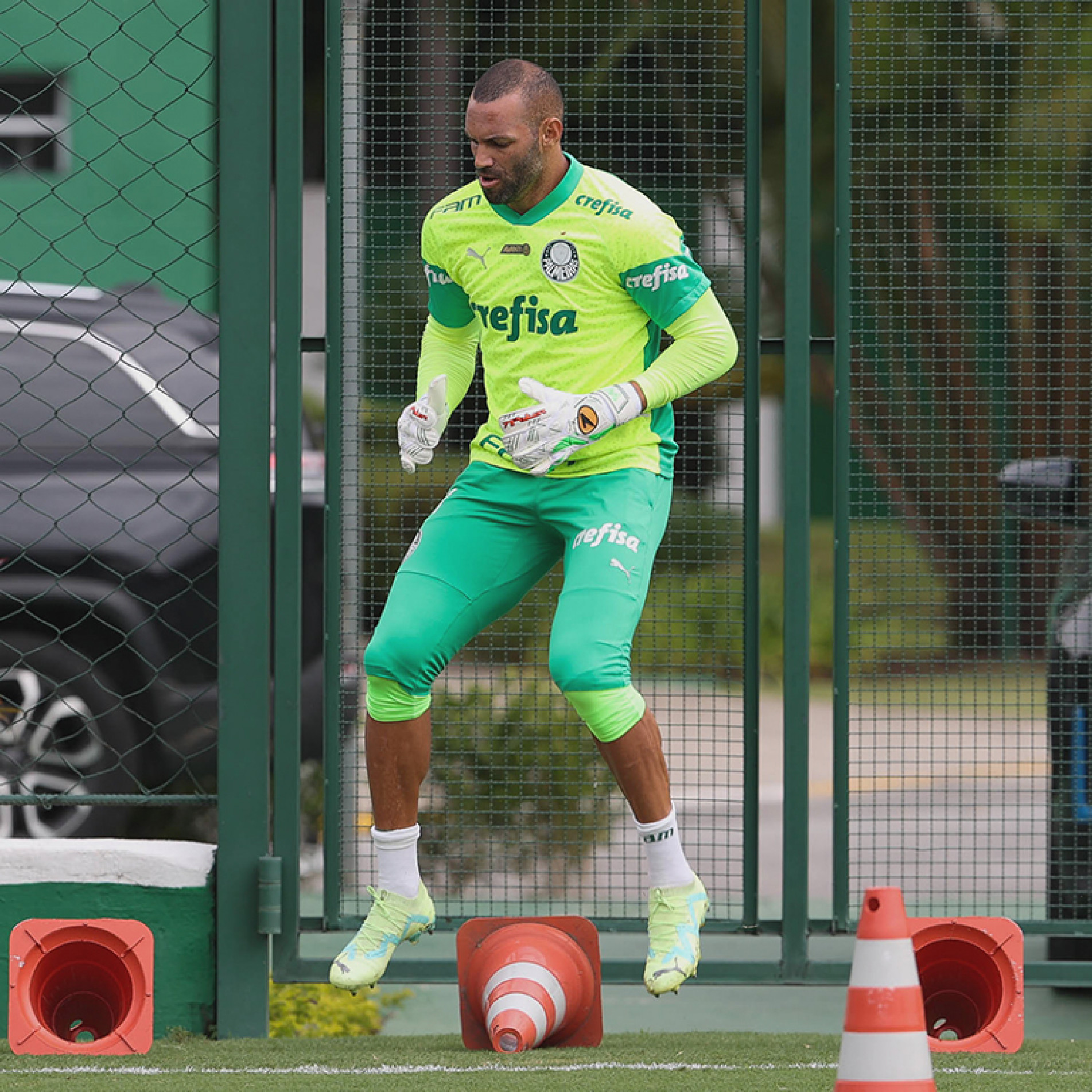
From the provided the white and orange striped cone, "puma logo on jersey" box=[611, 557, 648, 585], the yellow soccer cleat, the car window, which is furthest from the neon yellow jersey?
the car window

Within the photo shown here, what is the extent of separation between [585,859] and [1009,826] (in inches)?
104

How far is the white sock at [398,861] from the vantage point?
13.6 feet

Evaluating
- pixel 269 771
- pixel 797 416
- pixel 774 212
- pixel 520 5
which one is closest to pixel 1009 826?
pixel 797 416

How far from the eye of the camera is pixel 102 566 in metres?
6.02

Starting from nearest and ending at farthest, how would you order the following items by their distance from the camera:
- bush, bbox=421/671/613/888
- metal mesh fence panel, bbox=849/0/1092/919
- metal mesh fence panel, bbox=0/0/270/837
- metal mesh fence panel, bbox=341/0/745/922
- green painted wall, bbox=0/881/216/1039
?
green painted wall, bbox=0/881/216/1039 → metal mesh fence panel, bbox=341/0/745/922 → metal mesh fence panel, bbox=849/0/1092/919 → bush, bbox=421/671/613/888 → metal mesh fence panel, bbox=0/0/270/837

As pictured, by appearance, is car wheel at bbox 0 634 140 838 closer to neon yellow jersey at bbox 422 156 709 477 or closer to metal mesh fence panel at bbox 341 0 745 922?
metal mesh fence panel at bbox 341 0 745 922

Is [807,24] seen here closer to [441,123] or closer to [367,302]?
[441,123]

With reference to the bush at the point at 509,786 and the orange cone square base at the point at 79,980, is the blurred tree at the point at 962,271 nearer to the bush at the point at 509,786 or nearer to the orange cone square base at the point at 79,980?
the bush at the point at 509,786

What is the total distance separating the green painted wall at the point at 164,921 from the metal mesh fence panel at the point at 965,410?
1.86 m

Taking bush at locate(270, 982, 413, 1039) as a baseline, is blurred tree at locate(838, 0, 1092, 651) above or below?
above

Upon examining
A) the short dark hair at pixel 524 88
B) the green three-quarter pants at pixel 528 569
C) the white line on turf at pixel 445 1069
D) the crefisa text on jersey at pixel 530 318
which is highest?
the short dark hair at pixel 524 88

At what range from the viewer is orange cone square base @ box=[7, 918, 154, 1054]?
4.06 m

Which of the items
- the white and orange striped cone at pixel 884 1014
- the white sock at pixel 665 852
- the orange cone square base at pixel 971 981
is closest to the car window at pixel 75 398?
the white sock at pixel 665 852

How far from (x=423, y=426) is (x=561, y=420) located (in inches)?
17.9
